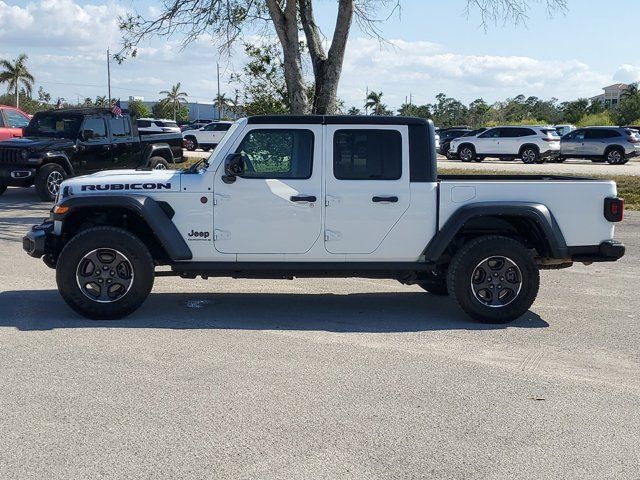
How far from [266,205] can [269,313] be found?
110 centimetres

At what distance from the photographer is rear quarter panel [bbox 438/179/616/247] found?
7172 millimetres

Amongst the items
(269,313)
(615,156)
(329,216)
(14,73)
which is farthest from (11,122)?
(14,73)

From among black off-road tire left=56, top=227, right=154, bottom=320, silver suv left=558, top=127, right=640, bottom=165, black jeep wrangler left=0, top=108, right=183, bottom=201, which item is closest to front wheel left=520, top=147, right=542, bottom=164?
silver suv left=558, top=127, right=640, bottom=165

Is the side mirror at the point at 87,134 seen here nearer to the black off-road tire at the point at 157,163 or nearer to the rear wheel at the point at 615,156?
the black off-road tire at the point at 157,163

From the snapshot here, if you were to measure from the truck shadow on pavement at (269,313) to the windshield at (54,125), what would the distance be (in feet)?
32.9

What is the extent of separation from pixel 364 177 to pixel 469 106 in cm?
8863

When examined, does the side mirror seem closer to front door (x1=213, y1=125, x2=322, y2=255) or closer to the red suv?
the red suv

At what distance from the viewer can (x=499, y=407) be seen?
502cm

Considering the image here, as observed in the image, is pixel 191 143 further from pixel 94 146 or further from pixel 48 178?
pixel 48 178

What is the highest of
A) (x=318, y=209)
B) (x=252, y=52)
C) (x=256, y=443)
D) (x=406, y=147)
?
(x=252, y=52)

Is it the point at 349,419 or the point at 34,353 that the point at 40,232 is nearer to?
the point at 34,353

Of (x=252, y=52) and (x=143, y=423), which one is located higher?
(x=252, y=52)

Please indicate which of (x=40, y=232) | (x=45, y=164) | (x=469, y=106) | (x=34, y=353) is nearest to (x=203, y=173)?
(x=40, y=232)

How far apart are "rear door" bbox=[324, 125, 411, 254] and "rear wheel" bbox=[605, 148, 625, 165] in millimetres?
27787
